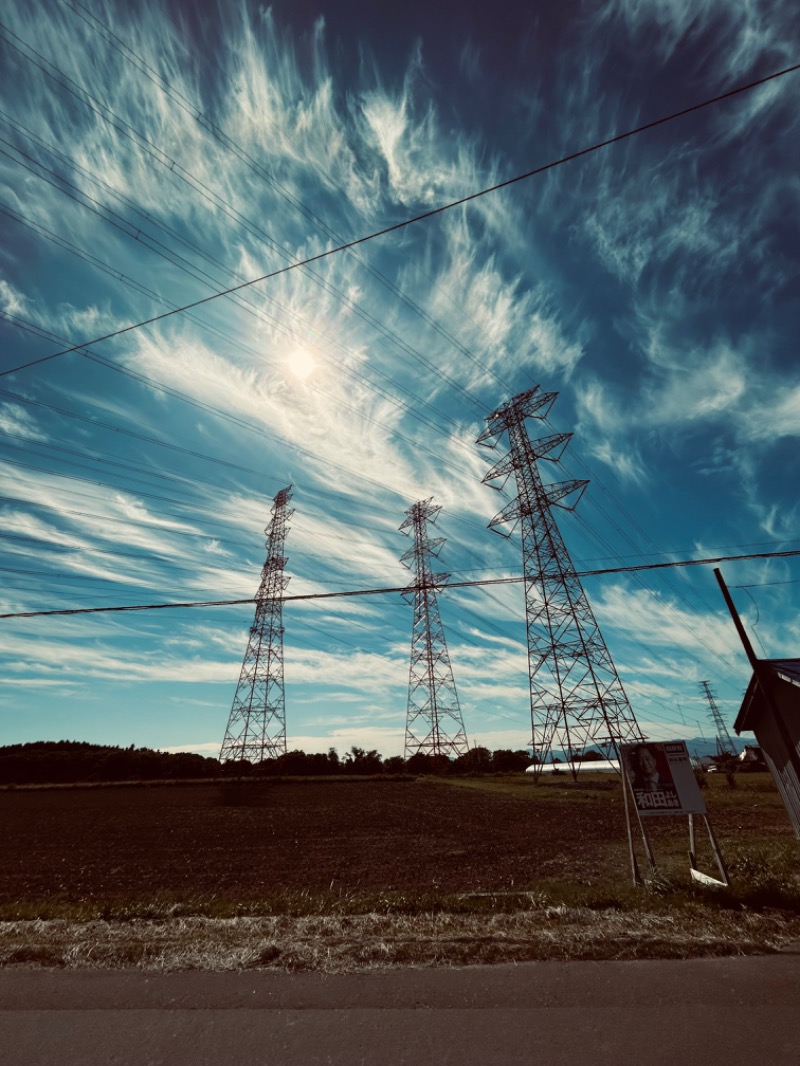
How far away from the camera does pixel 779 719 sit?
1050cm

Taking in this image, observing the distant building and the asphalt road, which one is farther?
the distant building

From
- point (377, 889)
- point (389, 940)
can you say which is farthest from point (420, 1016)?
point (377, 889)

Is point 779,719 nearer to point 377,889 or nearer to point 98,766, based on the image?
point 377,889

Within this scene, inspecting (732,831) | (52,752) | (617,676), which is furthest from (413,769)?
(52,752)

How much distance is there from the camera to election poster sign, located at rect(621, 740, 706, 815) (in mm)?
9555

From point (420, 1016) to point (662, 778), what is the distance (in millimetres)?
7478

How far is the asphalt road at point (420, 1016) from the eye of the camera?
4109 mm

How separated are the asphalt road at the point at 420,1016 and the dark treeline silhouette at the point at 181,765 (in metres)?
42.1

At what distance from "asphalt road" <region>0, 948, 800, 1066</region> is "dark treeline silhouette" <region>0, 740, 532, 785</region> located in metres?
42.1

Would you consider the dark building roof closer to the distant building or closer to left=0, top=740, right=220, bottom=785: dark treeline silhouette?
the distant building

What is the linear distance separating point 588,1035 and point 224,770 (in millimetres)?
46938

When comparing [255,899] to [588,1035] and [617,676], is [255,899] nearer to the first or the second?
[588,1035]

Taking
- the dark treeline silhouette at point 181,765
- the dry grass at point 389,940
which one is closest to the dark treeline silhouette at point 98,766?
the dark treeline silhouette at point 181,765

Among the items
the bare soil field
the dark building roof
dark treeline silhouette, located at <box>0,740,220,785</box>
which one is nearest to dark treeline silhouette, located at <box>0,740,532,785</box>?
dark treeline silhouette, located at <box>0,740,220,785</box>
